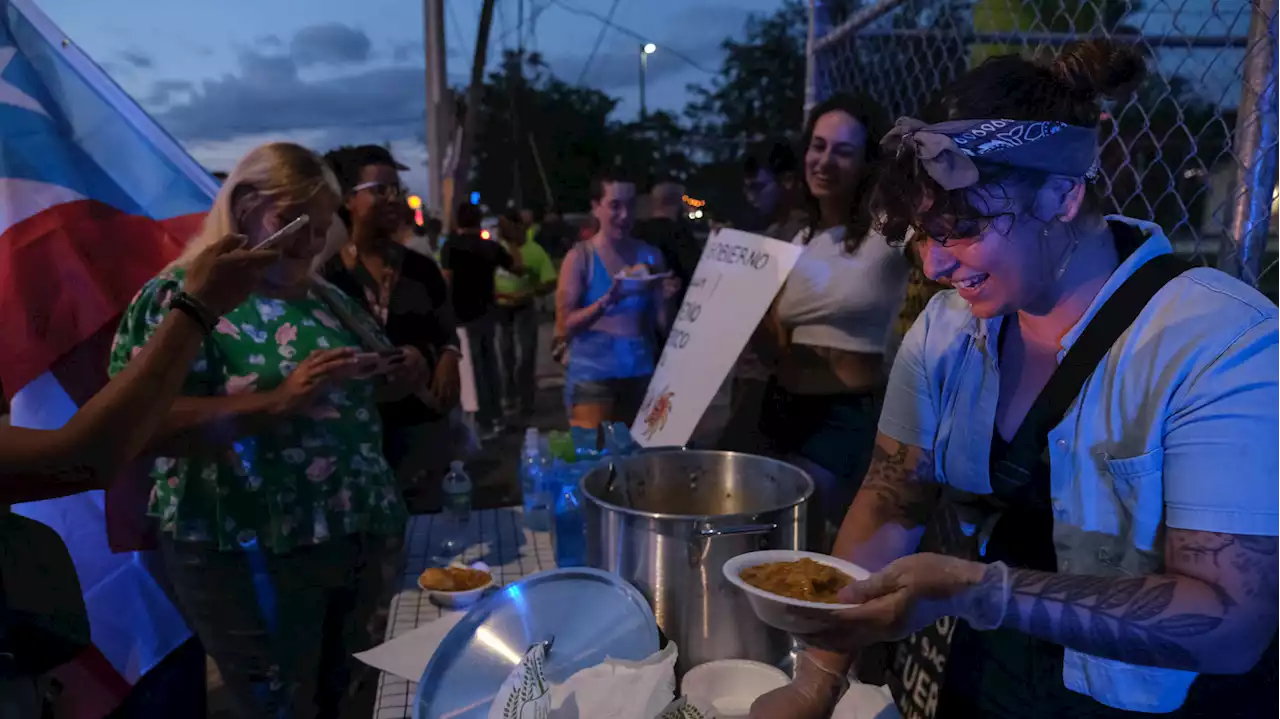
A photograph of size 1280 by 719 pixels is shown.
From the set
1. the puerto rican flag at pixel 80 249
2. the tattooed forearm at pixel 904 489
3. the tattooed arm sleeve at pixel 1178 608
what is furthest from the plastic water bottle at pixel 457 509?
the tattooed arm sleeve at pixel 1178 608

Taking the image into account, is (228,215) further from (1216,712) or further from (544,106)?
(544,106)

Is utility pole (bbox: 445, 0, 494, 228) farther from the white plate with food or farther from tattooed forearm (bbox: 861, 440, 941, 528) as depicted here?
tattooed forearm (bbox: 861, 440, 941, 528)

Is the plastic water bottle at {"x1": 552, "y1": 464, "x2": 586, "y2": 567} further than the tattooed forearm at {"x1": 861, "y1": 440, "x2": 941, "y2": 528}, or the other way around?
the plastic water bottle at {"x1": 552, "y1": 464, "x2": 586, "y2": 567}

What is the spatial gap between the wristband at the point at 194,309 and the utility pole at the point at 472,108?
978cm

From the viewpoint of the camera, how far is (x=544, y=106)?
39469mm

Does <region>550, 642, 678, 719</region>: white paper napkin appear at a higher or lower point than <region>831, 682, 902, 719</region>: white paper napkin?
higher

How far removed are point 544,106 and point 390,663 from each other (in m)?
40.2

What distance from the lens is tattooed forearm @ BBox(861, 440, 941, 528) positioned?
1.60m

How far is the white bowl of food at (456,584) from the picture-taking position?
1889 millimetres

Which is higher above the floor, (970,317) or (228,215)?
(228,215)

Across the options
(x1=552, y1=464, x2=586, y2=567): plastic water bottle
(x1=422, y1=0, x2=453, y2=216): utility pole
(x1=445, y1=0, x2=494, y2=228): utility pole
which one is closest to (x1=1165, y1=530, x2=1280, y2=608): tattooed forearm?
(x1=552, y1=464, x2=586, y2=567): plastic water bottle

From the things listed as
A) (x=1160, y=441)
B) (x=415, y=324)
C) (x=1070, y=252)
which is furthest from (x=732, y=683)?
(x=415, y=324)

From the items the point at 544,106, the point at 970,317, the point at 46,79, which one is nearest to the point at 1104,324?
the point at 970,317

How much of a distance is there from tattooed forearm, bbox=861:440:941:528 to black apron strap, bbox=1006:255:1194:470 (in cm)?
30
